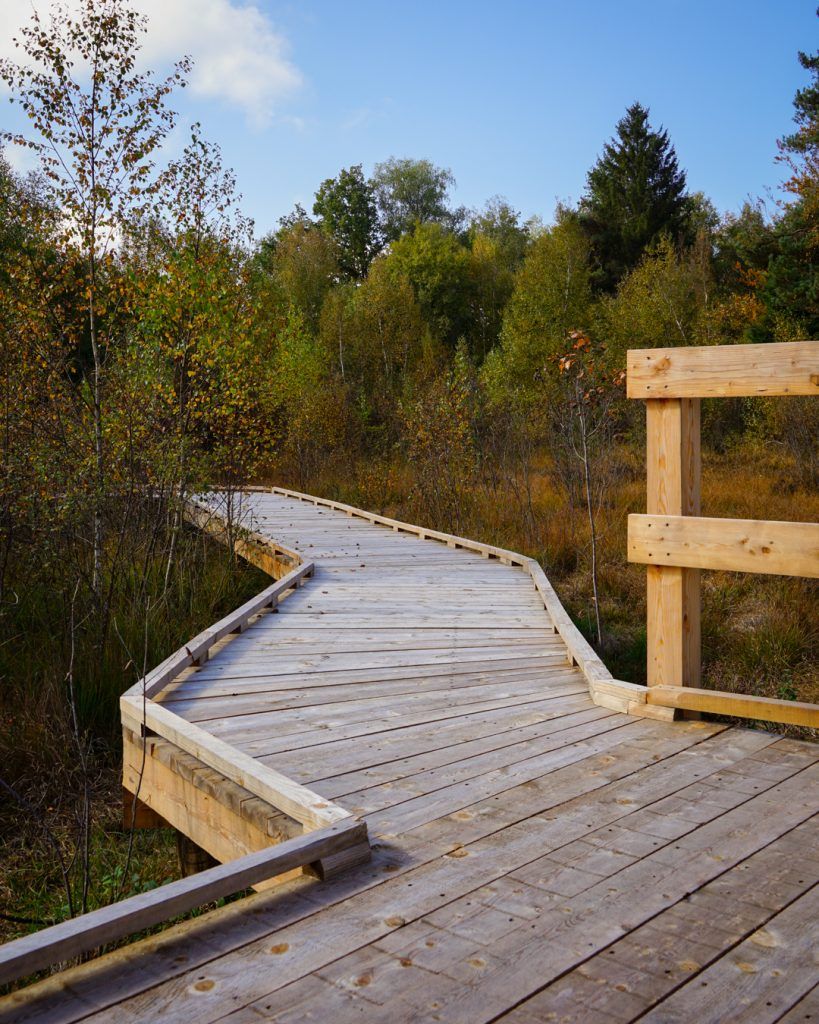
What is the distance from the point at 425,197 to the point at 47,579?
46473 mm

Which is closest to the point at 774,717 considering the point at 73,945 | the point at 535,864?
the point at 535,864

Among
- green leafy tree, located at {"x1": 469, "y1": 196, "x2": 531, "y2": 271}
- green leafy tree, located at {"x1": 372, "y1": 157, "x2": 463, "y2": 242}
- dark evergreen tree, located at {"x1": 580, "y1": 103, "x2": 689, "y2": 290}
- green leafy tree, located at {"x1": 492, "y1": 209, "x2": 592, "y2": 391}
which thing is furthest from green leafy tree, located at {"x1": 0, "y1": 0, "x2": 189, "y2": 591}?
green leafy tree, located at {"x1": 372, "y1": 157, "x2": 463, "y2": 242}

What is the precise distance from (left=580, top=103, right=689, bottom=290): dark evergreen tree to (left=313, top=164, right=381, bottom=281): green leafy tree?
13746 mm

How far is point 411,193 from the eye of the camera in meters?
49.5

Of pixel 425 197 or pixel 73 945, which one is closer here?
pixel 73 945

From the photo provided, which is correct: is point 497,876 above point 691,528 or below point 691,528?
below

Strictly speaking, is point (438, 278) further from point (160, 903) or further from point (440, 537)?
point (160, 903)

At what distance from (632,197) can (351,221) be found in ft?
54.0

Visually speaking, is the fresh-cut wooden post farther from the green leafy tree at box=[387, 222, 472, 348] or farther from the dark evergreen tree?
the green leafy tree at box=[387, 222, 472, 348]

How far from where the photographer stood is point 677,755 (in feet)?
10.5

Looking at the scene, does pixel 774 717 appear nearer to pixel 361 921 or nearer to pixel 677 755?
pixel 677 755

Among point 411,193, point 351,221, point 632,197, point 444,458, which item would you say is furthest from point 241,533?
point 411,193

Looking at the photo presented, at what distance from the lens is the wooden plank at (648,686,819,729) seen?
126 inches

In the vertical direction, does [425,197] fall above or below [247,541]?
above
